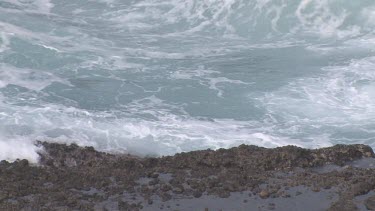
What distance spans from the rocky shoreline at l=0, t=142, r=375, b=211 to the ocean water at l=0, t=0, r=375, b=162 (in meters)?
3.61

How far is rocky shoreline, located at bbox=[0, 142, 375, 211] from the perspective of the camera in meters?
13.2

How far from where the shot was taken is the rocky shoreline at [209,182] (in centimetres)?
1319

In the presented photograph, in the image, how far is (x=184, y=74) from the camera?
27.5 meters

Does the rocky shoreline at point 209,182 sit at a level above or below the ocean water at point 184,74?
below

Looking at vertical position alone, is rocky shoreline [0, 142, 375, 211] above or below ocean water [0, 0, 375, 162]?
below

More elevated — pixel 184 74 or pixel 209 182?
pixel 184 74

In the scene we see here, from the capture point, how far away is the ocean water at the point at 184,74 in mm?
21141

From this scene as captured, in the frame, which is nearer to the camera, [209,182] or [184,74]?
[209,182]

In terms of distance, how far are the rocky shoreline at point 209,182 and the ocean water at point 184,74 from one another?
142 inches

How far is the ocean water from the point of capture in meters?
21.1

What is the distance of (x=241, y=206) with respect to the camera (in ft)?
43.2

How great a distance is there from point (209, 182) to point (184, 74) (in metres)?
13.8

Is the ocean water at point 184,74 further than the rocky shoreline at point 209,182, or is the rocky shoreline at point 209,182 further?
the ocean water at point 184,74

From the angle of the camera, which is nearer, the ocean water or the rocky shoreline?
the rocky shoreline
